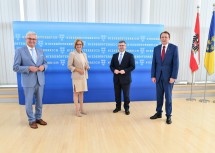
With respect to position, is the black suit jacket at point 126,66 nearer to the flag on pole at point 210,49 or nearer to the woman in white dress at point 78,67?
the woman in white dress at point 78,67

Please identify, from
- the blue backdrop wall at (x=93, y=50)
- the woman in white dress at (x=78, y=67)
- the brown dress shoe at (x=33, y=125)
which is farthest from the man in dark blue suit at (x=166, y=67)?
the brown dress shoe at (x=33, y=125)

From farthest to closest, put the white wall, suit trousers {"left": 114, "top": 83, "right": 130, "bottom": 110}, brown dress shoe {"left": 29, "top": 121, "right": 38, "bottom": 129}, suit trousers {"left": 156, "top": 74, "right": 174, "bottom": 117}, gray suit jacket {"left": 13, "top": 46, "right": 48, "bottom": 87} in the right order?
the white wall, suit trousers {"left": 114, "top": 83, "right": 130, "bottom": 110}, suit trousers {"left": 156, "top": 74, "right": 174, "bottom": 117}, brown dress shoe {"left": 29, "top": 121, "right": 38, "bottom": 129}, gray suit jacket {"left": 13, "top": 46, "right": 48, "bottom": 87}

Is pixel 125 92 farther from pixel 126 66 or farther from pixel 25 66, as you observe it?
pixel 25 66

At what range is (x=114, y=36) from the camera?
174 inches

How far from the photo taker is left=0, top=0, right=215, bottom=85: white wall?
5.14m

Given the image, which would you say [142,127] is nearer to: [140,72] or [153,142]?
[153,142]

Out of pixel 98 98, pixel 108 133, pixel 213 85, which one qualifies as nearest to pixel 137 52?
pixel 98 98

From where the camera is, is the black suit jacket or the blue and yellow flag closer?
the black suit jacket

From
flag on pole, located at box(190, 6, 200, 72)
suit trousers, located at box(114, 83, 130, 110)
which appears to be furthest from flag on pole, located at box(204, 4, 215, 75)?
suit trousers, located at box(114, 83, 130, 110)

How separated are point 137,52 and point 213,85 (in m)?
2.88

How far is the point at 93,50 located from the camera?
4.40m

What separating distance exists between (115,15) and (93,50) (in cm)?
177

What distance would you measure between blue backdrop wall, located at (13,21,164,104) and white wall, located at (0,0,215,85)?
1217 millimetres

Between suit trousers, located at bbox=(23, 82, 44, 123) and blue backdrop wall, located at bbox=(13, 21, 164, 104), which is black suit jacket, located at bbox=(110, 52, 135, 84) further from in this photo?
suit trousers, located at bbox=(23, 82, 44, 123)
